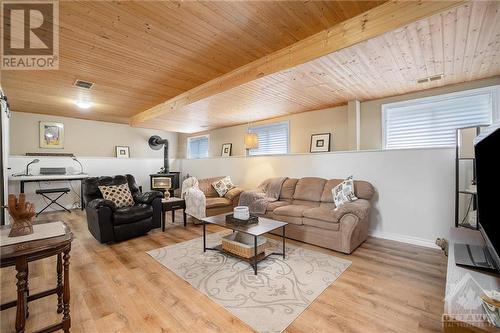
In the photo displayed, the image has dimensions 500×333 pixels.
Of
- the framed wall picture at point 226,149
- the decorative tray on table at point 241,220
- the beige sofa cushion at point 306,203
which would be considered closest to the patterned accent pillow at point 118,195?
the decorative tray on table at point 241,220

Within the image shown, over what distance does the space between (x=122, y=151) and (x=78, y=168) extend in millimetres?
1220

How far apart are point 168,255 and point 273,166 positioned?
2.86 meters

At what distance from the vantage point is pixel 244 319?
170 centimetres

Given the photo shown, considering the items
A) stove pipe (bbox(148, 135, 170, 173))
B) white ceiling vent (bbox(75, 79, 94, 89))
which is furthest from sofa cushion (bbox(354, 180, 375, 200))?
stove pipe (bbox(148, 135, 170, 173))

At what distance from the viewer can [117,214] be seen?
3.28m

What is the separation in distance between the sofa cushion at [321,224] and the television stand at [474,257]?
1.25 metres

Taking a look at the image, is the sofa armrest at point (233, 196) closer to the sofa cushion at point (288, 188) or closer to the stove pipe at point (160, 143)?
the sofa cushion at point (288, 188)

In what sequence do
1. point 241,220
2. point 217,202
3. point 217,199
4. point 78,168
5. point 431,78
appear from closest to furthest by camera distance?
point 241,220 → point 431,78 → point 217,202 → point 217,199 → point 78,168

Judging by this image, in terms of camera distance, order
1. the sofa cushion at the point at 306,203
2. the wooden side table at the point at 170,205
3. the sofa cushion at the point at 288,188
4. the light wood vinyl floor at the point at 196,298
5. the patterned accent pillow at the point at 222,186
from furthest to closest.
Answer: the patterned accent pillow at the point at 222,186 → the sofa cushion at the point at 288,188 → the wooden side table at the point at 170,205 → the sofa cushion at the point at 306,203 → the light wood vinyl floor at the point at 196,298

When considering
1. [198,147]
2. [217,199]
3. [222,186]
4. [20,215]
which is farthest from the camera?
[198,147]

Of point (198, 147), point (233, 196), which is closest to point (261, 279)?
point (233, 196)

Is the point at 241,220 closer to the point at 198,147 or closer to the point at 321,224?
the point at 321,224

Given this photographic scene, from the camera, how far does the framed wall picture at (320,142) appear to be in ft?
14.6

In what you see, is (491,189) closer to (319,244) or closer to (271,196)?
(319,244)
